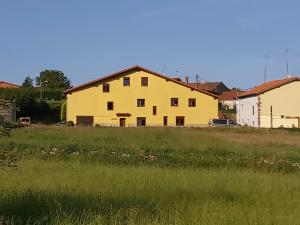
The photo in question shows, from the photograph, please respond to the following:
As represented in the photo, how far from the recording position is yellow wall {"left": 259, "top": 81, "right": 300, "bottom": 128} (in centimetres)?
7944

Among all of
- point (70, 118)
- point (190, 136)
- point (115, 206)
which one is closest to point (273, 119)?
point (70, 118)

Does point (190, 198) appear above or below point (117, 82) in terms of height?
below

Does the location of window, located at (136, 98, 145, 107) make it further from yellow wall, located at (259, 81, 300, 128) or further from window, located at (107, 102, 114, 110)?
yellow wall, located at (259, 81, 300, 128)

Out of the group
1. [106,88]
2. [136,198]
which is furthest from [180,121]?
[136,198]

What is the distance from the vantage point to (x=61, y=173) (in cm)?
1658

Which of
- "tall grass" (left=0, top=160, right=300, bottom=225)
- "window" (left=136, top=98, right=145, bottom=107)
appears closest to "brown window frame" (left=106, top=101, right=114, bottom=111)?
"window" (left=136, top=98, right=145, bottom=107)

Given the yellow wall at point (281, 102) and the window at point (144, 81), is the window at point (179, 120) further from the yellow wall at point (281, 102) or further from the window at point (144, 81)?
the yellow wall at point (281, 102)

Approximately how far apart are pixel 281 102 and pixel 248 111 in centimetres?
972

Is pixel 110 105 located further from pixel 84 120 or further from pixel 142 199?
pixel 142 199

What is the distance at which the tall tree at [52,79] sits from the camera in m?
148

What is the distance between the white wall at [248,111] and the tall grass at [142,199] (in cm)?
6763

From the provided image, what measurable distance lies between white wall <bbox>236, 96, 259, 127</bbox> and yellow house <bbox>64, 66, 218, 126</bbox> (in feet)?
19.6

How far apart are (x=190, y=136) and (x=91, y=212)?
117 feet

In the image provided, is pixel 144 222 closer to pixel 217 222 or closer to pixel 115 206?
pixel 217 222
